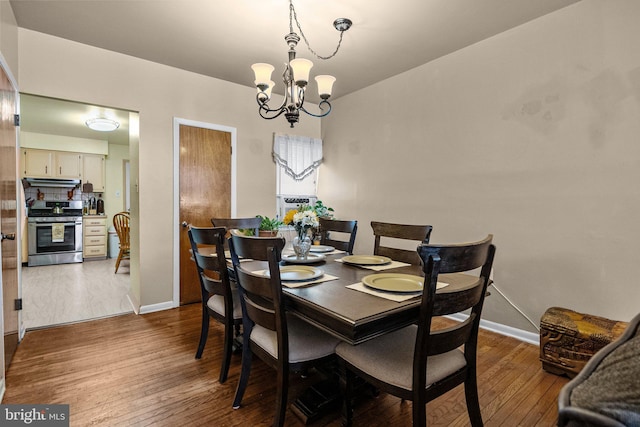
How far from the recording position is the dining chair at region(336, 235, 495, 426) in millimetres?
1153

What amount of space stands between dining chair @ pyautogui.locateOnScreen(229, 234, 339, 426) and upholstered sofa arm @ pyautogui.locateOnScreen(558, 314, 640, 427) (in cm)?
104

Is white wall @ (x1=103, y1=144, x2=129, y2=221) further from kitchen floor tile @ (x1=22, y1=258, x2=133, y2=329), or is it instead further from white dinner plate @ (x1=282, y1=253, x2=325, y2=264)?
white dinner plate @ (x1=282, y1=253, x2=325, y2=264)

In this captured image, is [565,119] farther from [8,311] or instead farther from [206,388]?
[8,311]

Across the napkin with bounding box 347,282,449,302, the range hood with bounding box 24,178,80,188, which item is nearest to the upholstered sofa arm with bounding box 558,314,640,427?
the napkin with bounding box 347,282,449,302

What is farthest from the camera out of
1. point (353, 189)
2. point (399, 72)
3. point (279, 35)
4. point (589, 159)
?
point (353, 189)

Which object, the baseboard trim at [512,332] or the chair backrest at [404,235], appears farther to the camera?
the baseboard trim at [512,332]

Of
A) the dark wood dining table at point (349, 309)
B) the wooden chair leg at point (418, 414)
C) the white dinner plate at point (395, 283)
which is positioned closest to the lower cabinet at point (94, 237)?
the dark wood dining table at point (349, 309)

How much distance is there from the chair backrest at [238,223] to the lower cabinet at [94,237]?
4.93m

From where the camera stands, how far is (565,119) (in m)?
2.40

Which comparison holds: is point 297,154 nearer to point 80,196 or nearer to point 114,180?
point 114,180

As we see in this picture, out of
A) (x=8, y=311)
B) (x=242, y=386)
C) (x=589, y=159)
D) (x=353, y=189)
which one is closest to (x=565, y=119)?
(x=589, y=159)

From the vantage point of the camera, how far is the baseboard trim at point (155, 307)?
3.27 m

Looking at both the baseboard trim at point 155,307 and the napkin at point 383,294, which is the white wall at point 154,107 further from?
the napkin at point 383,294

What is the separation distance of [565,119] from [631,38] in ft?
1.91
